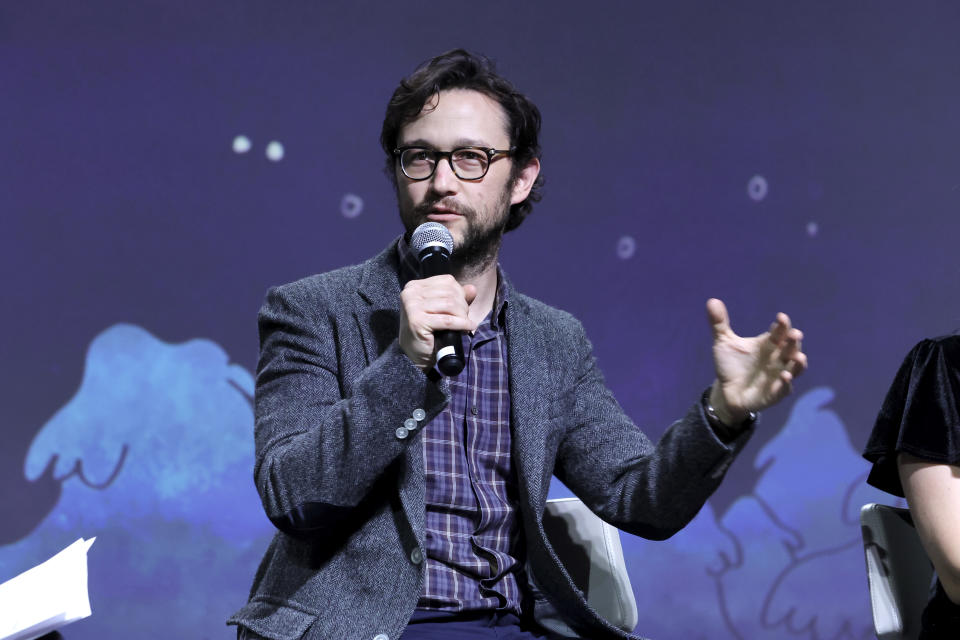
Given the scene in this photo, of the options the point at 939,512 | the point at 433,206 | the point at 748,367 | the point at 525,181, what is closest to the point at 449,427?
the point at 433,206

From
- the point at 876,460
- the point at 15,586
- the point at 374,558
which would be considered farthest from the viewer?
the point at 876,460

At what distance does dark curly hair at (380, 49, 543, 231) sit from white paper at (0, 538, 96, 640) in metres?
0.97

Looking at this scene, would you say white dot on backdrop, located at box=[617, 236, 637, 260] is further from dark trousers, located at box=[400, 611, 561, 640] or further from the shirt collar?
dark trousers, located at box=[400, 611, 561, 640]

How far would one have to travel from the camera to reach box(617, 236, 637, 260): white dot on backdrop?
115 inches

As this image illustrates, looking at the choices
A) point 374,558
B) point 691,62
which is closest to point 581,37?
point 691,62

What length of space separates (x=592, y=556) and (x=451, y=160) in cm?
76

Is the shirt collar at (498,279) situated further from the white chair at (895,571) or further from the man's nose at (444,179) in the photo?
the white chair at (895,571)

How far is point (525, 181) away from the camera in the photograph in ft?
6.68

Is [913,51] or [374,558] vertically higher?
[913,51]

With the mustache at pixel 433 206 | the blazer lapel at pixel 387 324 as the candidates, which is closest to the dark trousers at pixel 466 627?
the blazer lapel at pixel 387 324

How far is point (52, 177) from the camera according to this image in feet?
8.34

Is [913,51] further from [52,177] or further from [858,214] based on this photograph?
[52,177]

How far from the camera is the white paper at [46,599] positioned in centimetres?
98

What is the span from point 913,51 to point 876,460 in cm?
197
